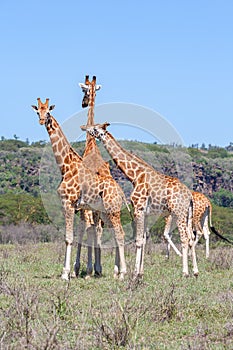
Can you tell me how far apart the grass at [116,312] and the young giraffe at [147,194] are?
0.64m

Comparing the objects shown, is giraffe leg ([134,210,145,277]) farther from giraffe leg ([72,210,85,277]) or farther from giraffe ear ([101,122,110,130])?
giraffe ear ([101,122,110,130])

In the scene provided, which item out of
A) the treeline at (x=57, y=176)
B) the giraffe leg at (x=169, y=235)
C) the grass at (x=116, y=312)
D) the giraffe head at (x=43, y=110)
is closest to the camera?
the grass at (x=116, y=312)

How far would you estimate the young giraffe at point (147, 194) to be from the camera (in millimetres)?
11445

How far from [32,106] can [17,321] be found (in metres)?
5.00

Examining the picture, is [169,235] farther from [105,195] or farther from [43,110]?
[43,110]

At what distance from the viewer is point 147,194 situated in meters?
11.5

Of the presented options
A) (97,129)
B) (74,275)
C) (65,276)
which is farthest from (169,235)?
(65,276)

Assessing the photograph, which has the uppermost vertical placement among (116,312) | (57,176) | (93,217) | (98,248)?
(57,176)

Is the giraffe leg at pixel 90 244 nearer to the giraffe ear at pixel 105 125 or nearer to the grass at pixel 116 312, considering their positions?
the grass at pixel 116 312

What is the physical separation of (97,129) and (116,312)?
17.1 feet

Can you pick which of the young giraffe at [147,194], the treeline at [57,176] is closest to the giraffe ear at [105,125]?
the young giraffe at [147,194]

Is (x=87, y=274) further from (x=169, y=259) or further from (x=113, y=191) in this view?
(x=169, y=259)

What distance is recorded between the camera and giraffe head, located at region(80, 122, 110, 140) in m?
11.7

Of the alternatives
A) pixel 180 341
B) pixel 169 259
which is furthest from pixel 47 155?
pixel 180 341
